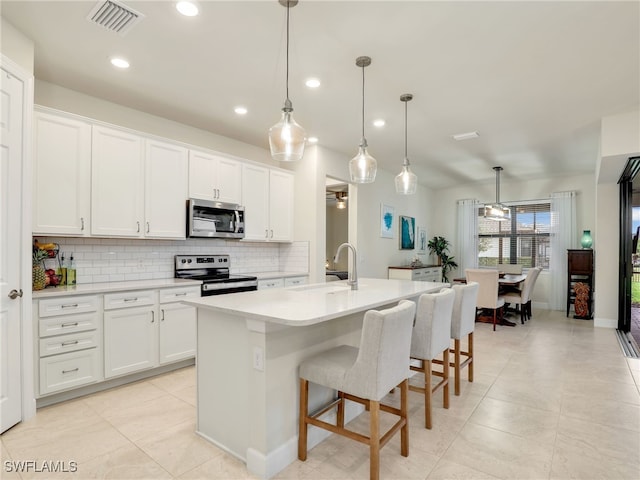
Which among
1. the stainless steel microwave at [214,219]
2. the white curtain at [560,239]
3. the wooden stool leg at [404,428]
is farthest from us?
the white curtain at [560,239]

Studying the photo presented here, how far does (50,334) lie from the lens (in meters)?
A: 2.74

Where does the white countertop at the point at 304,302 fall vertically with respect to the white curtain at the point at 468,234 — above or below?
below

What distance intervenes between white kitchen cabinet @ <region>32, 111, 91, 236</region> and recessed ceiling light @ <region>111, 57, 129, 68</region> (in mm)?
631

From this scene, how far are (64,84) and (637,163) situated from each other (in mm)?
6152

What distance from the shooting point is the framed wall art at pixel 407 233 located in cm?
741

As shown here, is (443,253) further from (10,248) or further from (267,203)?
(10,248)

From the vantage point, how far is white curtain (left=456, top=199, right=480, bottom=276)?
816 centimetres

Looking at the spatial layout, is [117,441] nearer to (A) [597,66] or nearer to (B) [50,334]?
(B) [50,334]

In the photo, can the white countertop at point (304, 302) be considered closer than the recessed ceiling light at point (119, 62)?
Yes

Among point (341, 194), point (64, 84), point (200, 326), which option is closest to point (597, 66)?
point (200, 326)

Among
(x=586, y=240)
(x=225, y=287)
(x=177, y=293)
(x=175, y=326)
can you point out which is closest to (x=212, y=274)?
(x=225, y=287)

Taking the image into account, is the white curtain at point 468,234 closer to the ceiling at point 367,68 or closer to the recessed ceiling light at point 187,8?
the ceiling at point 367,68

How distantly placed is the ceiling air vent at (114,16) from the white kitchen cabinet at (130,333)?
2062 millimetres

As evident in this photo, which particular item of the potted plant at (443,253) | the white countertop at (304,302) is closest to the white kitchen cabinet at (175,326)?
Answer: the white countertop at (304,302)
